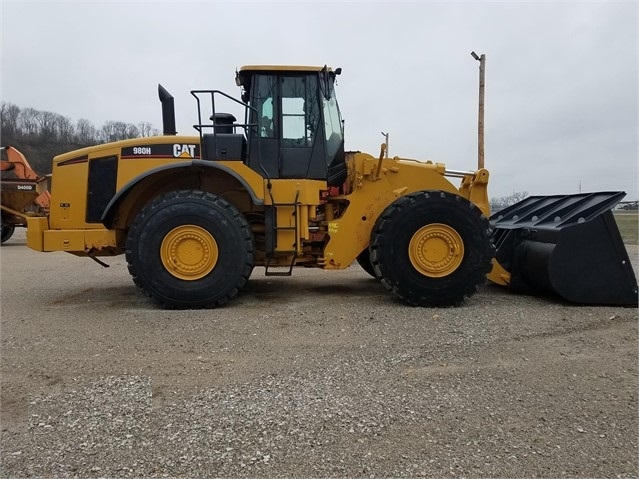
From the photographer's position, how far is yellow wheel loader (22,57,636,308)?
5164mm

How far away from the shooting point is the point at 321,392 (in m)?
2.95

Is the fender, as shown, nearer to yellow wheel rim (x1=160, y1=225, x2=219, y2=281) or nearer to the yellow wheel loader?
the yellow wheel loader

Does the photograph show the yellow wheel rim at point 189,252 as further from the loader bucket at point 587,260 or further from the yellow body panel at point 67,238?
the loader bucket at point 587,260

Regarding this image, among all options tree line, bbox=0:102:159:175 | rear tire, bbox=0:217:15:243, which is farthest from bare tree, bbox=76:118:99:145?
rear tire, bbox=0:217:15:243

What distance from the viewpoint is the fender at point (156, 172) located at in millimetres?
5266

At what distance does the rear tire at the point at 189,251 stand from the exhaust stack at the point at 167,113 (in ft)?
3.91

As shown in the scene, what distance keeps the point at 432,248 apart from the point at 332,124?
6.93 ft

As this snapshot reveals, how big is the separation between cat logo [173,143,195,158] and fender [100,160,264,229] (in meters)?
0.19

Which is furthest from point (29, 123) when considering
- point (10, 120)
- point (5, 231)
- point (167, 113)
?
point (167, 113)

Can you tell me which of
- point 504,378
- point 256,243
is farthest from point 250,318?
point 504,378

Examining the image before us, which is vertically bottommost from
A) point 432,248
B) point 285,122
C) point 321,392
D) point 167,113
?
point 321,392

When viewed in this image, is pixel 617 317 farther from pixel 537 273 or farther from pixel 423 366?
pixel 423 366

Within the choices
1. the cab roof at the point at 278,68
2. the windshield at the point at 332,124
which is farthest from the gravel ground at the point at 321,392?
the cab roof at the point at 278,68

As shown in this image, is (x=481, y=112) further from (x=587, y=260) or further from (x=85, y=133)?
(x=85, y=133)
